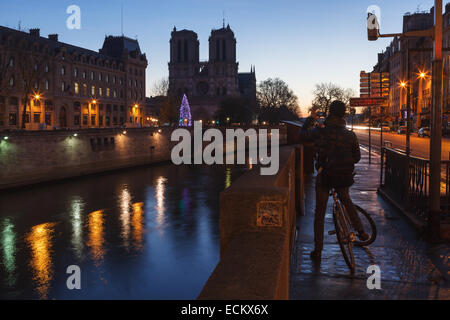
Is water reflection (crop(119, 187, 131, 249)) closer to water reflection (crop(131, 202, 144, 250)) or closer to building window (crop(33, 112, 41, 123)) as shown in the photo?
water reflection (crop(131, 202, 144, 250))

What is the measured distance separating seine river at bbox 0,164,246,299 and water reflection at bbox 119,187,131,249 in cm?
3

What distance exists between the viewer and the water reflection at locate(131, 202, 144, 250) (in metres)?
15.4

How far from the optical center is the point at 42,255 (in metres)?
14.0

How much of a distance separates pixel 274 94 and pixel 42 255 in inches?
4021

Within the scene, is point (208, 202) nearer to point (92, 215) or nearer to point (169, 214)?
point (169, 214)

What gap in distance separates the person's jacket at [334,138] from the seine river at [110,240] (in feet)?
18.2

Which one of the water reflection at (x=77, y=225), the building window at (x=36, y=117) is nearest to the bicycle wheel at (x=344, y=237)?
the water reflection at (x=77, y=225)

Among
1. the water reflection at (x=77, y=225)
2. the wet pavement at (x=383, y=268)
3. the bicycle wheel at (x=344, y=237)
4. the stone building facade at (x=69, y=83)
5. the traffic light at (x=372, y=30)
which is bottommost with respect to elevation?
the water reflection at (x=77, y=225)

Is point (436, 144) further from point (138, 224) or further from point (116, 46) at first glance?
point (116, 46)

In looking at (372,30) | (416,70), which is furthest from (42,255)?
(416,70)

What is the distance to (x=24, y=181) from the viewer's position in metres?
29.7

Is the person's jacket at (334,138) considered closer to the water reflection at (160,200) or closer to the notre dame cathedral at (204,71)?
the water reflection at (160,200)

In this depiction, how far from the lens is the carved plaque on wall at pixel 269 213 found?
375 centimetres
